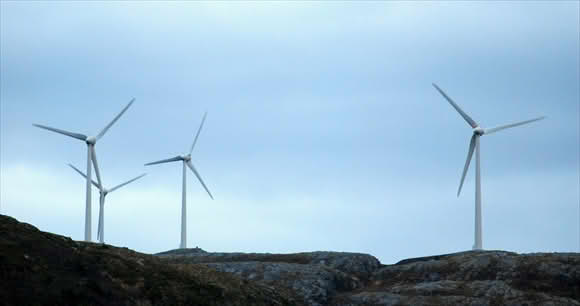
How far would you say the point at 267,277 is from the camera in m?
102

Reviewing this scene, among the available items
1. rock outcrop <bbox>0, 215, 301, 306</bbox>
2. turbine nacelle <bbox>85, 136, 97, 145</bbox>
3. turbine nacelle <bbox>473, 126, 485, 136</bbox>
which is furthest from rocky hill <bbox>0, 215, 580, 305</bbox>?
turbine nacelle <bbox>473, 126, 485, 136</bbox>

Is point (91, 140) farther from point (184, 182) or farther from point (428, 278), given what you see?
point (428, 278)

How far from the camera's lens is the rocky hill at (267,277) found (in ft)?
202

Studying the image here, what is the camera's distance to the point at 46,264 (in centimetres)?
6278

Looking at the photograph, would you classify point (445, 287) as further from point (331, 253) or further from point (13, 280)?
point (13, 280)

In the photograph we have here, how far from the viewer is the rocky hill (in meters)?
61.6

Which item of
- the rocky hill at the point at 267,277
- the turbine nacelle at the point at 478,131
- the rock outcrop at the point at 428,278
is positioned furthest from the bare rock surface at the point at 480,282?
the turbine nacelle at the point at 478,131

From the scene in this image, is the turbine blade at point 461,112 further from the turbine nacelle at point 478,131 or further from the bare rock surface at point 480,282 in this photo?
the bare rock surface at point 480,282

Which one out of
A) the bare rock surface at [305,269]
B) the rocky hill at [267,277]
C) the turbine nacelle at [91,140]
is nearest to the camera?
the rocky hill at [267,277]

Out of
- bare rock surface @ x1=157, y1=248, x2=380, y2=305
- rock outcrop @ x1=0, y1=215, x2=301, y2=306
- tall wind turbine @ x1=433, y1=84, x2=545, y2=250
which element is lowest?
rock outcrop @ x1=0, y1=215, x2=301, y2=306

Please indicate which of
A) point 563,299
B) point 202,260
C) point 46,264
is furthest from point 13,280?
point 202,260

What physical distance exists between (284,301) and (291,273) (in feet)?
67.7

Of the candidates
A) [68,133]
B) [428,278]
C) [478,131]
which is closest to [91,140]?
[68,133]

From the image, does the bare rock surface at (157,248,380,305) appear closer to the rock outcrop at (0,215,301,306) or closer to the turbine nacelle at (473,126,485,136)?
the rock outcrop at (0,215,301,306)
